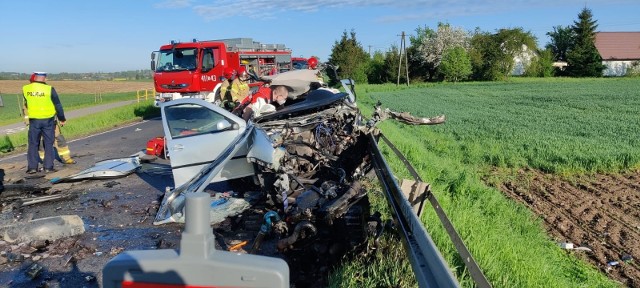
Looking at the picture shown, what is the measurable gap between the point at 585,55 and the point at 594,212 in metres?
64.7

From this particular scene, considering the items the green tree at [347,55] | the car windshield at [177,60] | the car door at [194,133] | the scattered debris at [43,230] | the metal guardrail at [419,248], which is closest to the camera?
the metal guardrail at [419,248]

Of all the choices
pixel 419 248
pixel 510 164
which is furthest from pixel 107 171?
pixel 510 164

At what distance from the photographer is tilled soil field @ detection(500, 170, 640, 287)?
20.5 ft

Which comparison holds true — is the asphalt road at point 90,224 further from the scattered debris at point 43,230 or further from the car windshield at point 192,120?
the car windshield at point 192,120

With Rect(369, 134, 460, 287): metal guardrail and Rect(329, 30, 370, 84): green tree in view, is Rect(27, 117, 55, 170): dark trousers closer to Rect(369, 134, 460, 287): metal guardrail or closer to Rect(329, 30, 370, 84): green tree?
Rect(369, 134, 460, 287): metal guardrail

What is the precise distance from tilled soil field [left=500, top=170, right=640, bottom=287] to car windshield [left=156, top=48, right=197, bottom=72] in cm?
1186

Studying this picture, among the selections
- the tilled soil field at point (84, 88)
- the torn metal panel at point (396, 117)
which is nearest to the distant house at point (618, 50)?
the tilled soil field at point (84, 88)

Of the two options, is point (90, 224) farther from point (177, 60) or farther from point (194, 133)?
point (177, 60)

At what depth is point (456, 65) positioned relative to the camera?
62.7 metres

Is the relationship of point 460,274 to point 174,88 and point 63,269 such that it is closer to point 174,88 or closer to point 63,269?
point 63,269

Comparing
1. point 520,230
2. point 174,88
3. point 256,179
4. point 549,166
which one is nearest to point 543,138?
point 549,166

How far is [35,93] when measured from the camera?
984 cm

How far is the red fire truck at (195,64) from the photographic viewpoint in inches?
704

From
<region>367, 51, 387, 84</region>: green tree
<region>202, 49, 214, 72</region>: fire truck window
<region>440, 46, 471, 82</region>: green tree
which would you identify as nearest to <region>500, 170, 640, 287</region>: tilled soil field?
<region>202, 49, 214, 72</region>: fire truck window
